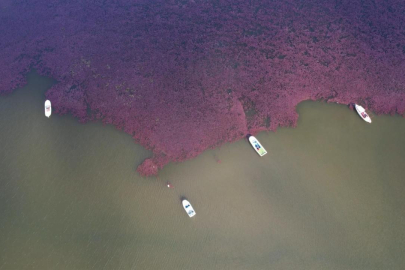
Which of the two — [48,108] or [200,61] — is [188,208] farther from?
[48,108]

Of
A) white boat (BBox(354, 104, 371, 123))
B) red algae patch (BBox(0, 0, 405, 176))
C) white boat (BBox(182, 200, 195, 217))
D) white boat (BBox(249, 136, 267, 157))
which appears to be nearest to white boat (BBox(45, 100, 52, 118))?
red algae patch (BBox(0, 0, 405, 176))

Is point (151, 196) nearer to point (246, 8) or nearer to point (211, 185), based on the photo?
point (211, 185)

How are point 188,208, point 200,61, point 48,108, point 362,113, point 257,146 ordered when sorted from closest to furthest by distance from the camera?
point 188,208 → point 257,146 → point 362,113 → point 48,108 → point 200,61

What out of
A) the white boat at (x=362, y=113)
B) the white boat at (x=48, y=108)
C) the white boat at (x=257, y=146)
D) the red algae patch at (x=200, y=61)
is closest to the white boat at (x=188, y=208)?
the red algae patch at (x=200, y=61)

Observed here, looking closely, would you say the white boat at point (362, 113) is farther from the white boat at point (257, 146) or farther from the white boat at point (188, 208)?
the white boat at point (188, 208)

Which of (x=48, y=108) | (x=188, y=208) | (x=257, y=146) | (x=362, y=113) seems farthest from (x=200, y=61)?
(x=362, y=113)

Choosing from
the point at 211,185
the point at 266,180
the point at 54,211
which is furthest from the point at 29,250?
the point at 266,180
